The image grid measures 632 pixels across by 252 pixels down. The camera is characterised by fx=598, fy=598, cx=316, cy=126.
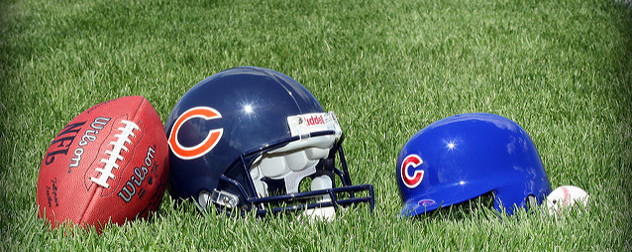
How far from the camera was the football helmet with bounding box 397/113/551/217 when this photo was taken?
2.45 meters

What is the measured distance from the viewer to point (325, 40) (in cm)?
595

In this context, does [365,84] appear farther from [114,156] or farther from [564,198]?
[114,156]

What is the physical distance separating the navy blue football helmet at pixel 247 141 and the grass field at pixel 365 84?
11cm

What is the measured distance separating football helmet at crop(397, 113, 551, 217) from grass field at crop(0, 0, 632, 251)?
101mm

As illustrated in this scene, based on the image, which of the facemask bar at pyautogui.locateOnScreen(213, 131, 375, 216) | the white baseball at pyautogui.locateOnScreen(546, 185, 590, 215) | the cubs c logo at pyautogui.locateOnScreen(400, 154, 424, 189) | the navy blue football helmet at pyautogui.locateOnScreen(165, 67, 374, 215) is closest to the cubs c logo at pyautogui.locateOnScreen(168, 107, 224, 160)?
the navy blue football helmet at pyautogui.locateOnScreen(165, 67, 374, 215)

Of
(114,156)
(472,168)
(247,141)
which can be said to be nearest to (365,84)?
(472,168)

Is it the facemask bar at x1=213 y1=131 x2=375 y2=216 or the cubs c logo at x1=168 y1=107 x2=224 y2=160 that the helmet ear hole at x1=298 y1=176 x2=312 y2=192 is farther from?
the cubs c logo at x1=168 y1=107 x2=224 y2=160

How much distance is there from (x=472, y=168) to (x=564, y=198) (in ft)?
1.38

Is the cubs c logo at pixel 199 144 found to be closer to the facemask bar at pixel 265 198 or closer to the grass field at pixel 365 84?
the facemask bar at pixel 265 198

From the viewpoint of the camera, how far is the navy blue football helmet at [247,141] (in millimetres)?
2400

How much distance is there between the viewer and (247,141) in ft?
7.89

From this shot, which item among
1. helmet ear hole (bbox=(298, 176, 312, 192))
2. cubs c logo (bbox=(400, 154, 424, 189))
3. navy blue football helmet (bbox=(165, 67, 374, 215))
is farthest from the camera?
helmet ear hole (bbox=(298, 176, 312, 192))

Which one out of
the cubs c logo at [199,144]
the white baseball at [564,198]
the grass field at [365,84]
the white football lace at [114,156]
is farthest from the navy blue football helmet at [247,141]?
the white baseball at [564,198]

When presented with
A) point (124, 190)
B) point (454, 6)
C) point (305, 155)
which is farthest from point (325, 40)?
point (124, 190)
